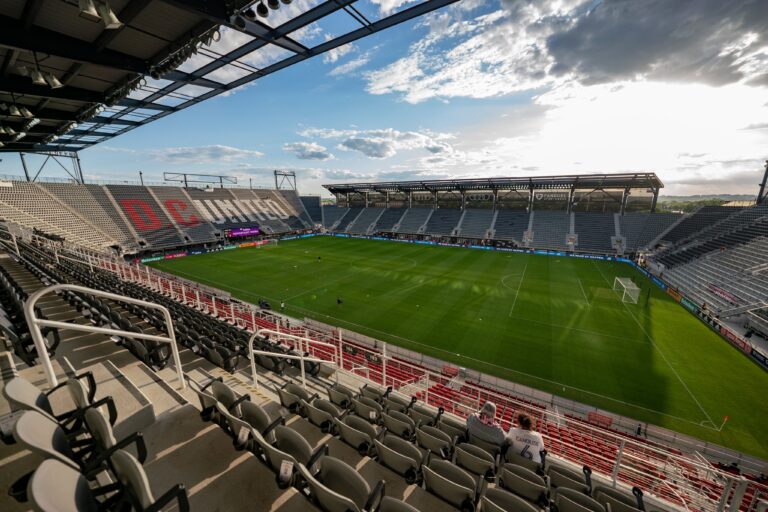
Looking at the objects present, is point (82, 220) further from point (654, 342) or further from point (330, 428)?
point (654, 342)

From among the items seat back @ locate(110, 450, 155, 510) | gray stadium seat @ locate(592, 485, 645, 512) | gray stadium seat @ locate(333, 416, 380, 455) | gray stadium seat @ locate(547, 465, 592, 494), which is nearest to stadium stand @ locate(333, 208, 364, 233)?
gray stadium seat @ locate(333, 416, 380, 455)

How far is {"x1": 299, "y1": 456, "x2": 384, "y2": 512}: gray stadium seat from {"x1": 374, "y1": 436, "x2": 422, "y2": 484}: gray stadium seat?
913 mm

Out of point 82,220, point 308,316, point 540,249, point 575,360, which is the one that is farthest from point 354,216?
point 575,360

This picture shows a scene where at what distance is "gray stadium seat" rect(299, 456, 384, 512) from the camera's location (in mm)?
2816

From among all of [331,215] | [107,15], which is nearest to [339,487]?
[107,15]

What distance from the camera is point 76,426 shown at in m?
3.15

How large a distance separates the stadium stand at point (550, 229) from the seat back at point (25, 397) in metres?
52.4

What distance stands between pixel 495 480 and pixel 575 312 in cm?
2187

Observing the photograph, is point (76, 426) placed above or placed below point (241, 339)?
above

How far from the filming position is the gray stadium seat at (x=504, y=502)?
3.57 m

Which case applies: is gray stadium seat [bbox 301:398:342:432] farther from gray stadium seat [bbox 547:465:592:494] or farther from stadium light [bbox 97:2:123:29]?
stadium light [bbox 97:2:123:29]

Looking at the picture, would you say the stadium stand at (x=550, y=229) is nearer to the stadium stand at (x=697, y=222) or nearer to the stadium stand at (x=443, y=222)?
the stadium stand at (x=697, y=222)

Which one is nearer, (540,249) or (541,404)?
(541,404)

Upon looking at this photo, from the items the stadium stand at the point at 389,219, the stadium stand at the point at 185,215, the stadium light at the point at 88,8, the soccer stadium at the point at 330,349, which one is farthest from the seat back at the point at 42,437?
the stadium stand at the point at 389,219
